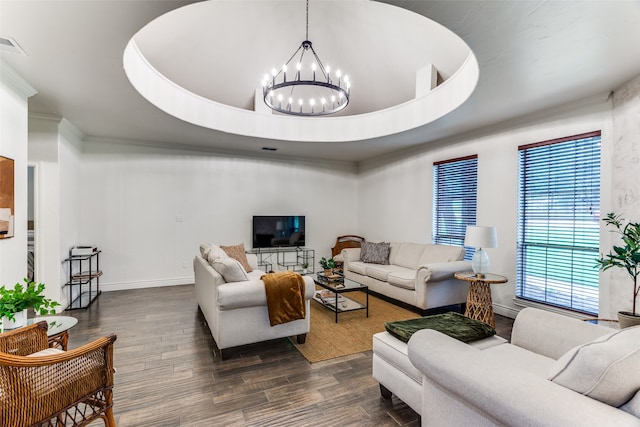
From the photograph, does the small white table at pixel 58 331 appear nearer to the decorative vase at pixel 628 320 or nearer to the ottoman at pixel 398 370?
the ottoman at pixel 398 370

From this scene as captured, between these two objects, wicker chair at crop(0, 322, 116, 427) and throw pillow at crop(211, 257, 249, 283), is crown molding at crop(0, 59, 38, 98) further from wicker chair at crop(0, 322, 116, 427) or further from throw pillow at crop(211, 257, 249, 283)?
throw pillow at crop(211, 257, 249, 283)

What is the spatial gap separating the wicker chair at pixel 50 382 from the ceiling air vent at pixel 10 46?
6.96ft

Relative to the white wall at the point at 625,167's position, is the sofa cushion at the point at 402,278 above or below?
below

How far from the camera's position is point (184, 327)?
145 inches

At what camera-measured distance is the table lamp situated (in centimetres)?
361

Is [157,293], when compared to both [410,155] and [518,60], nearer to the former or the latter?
[410,155]

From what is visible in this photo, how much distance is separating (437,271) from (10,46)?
471 centimetres

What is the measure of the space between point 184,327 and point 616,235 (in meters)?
4.79

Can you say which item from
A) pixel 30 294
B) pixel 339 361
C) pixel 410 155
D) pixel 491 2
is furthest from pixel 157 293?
pixel 491 2

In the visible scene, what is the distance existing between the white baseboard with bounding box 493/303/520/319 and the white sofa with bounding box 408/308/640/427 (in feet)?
7.82

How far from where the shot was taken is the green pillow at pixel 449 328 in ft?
6.78

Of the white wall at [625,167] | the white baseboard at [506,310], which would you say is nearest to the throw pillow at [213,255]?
the white baseboard at [506,310]

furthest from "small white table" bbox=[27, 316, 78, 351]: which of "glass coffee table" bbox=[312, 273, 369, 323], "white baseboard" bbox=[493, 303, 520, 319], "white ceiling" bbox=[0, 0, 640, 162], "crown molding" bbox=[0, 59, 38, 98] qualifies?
"white baseboard" bbox=[493, 303, 520, 319]

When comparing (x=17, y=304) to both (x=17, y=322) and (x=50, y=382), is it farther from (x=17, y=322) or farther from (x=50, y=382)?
(x=50, y=382)
